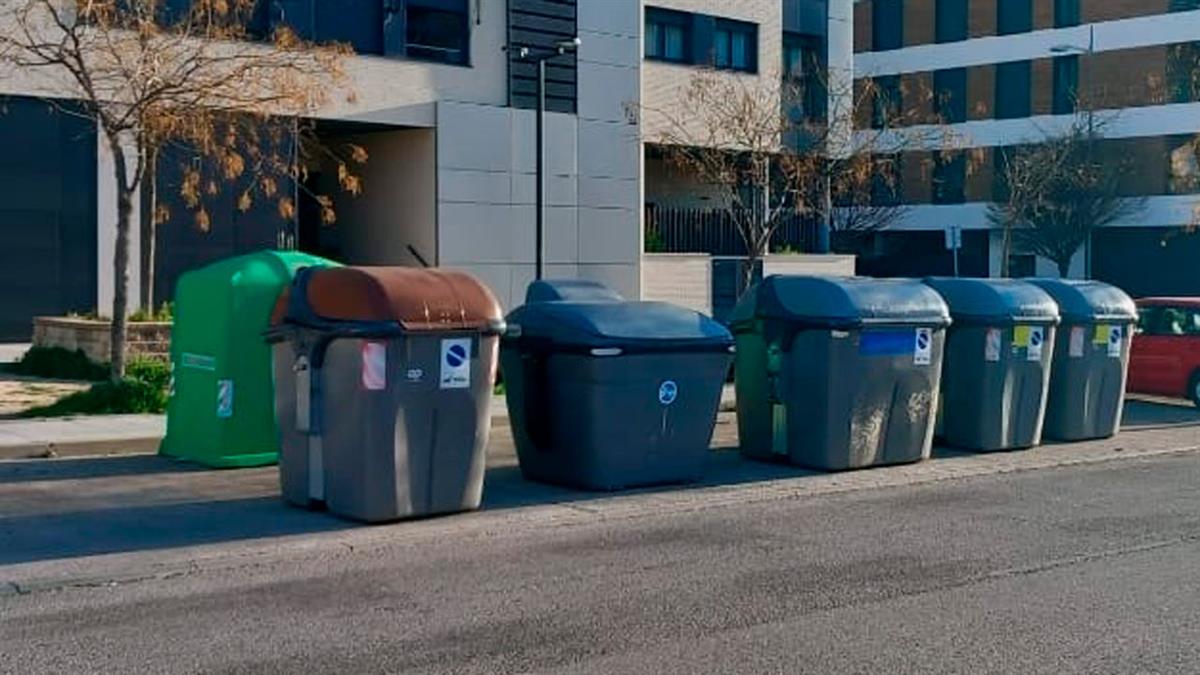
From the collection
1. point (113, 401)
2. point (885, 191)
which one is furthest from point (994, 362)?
point (885, 191)

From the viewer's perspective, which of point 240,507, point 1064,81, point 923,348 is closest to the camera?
point 240,507

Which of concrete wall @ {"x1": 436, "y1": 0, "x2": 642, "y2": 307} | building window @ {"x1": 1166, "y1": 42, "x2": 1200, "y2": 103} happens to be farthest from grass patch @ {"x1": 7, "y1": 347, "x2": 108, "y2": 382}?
building window @ {"x1": 1166, "y1": 42, "x2": 1200, "y2": 103}

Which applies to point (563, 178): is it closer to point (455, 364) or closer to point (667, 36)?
point (667, 36)

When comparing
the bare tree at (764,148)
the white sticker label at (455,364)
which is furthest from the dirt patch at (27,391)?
the bare tree at (764,148)

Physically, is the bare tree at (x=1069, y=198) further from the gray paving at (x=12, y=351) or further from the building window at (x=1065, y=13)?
the gray paving at (x=12, y=351)

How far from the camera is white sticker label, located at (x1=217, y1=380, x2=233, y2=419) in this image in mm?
12406

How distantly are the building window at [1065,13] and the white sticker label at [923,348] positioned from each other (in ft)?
131

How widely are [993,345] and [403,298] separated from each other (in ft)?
22.4

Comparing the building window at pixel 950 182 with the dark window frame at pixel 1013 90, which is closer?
the dark window frame at pixel 1013 90

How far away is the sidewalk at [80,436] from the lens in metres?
13.9

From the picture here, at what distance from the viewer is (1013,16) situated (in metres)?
51.5

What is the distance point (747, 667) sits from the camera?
6773 millimetres

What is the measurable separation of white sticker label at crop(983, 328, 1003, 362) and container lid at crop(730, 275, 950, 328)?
0.99 meters

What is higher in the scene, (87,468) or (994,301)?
(994,301)
